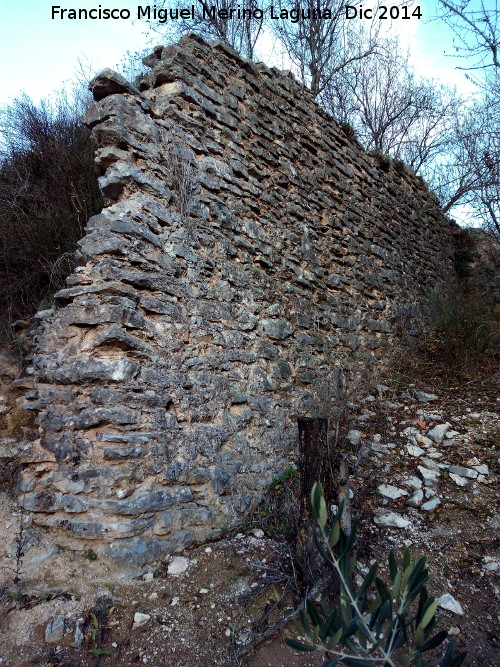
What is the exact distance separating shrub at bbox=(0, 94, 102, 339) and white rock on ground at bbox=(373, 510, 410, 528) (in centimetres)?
336

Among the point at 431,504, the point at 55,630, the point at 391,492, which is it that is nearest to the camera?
the point at 55,630

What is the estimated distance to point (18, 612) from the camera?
6.29ft

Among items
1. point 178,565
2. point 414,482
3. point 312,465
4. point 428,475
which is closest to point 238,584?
point 178,565

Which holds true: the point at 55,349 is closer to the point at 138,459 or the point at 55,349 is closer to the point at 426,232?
the point at 138,459

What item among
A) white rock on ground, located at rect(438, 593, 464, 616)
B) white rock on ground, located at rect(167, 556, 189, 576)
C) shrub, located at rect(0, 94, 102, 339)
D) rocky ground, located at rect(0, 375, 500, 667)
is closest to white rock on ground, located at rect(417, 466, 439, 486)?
rocky ground, located at rect(0, 375, 500, 667)

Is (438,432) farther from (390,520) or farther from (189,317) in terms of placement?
(189,317)

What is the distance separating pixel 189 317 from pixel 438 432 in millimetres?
2532

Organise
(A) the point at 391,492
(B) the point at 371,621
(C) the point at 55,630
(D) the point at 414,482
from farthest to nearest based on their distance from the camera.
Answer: (D) the point at 414,482 < (A) the point at 391,492 < (C) the point at 55,630 < (B) the point at 371,621

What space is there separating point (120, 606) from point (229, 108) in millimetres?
3603

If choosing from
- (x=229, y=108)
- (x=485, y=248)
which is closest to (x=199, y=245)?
(x=229, y=108)

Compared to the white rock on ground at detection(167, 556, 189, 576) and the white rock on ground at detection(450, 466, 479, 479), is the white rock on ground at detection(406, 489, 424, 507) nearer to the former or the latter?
the white rock on ground at detection(450, 466, 479, 479)

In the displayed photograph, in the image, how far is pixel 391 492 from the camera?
3131 millimetres

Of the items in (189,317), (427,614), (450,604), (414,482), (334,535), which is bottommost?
(450,604)

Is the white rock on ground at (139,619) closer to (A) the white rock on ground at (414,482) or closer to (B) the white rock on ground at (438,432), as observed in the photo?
(A) the white rock on ground at (414,482)
